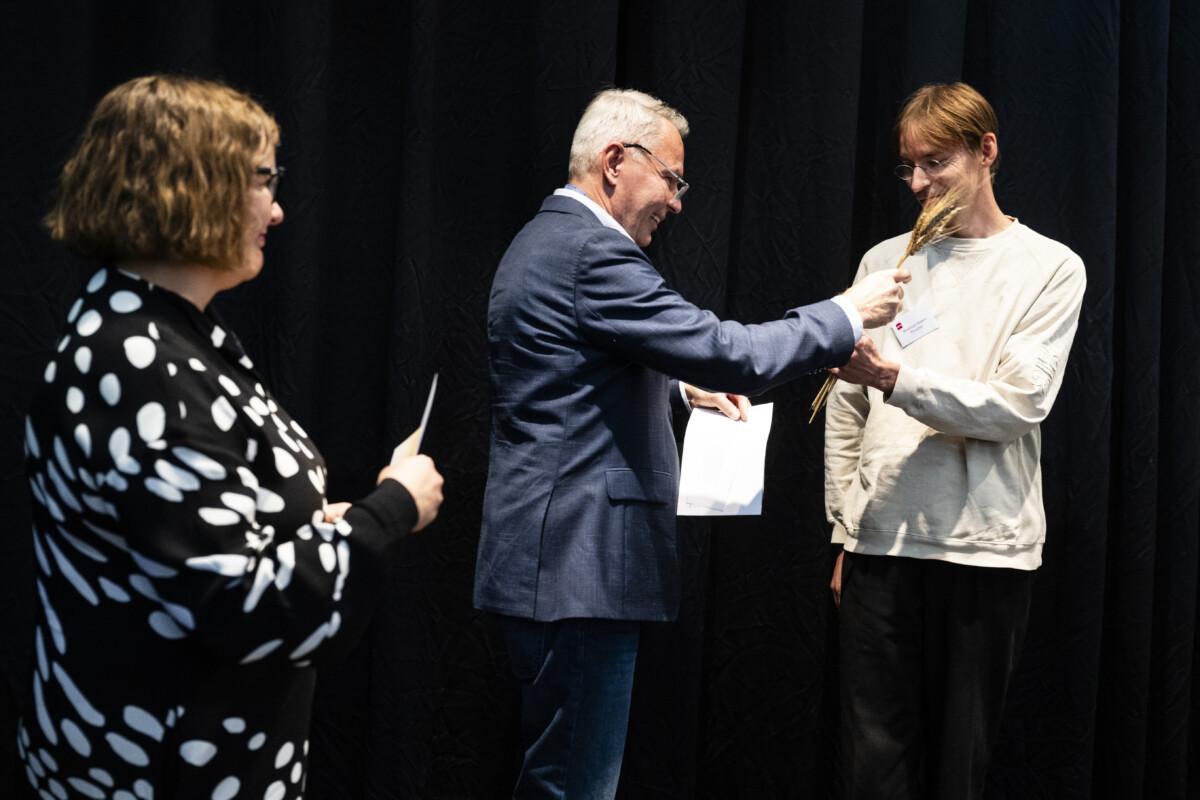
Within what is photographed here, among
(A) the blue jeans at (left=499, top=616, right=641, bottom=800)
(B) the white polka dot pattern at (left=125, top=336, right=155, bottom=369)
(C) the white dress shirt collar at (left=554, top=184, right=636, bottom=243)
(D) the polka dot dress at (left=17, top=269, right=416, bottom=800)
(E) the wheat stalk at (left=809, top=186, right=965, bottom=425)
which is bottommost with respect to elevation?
(A) the blue jeans at (left=499, top=616, right=641, bottom=800)

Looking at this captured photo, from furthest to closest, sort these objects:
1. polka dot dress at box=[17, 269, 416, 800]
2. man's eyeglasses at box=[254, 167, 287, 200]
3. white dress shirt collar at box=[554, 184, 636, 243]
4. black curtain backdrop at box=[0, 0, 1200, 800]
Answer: black curtain backdrop at box=[0, 0, 1200, 800] < white dress shirt collar at box=[554, 184, 636, 243] < man's eyeglasses at box=[254, 167, 287, 200] < polka dot dress at box=[17, 269, 416, 800]

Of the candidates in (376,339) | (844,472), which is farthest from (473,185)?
(844,472)

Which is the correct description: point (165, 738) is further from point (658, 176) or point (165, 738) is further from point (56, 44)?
point (56, 44)

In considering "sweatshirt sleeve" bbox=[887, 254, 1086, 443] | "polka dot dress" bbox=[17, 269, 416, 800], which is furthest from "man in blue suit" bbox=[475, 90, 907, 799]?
"polka dot dress" bbox=[17, 269, 416, 800]

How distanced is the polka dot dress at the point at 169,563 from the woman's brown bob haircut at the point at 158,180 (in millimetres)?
51

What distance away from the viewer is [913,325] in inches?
84.5

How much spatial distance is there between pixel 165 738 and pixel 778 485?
1716mm

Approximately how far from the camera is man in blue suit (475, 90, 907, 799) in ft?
5.78

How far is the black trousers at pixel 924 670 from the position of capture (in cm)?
208

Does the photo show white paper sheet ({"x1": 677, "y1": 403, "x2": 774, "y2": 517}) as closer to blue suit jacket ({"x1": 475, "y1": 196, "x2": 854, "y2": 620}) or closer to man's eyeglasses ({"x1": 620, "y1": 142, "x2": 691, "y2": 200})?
blue suit jacket ({"x1": 475, "y1": 196, "x2": 854, "y2": 620})

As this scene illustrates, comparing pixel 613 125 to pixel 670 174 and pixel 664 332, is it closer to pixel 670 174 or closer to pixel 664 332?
pixel 670 174

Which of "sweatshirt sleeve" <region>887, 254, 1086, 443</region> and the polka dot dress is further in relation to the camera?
"sweatshirt sleeve" <region>887, 254, 1086, 443</region>

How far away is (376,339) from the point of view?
242 centimetres

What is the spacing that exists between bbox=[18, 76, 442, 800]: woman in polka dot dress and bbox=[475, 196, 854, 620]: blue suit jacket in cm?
57
